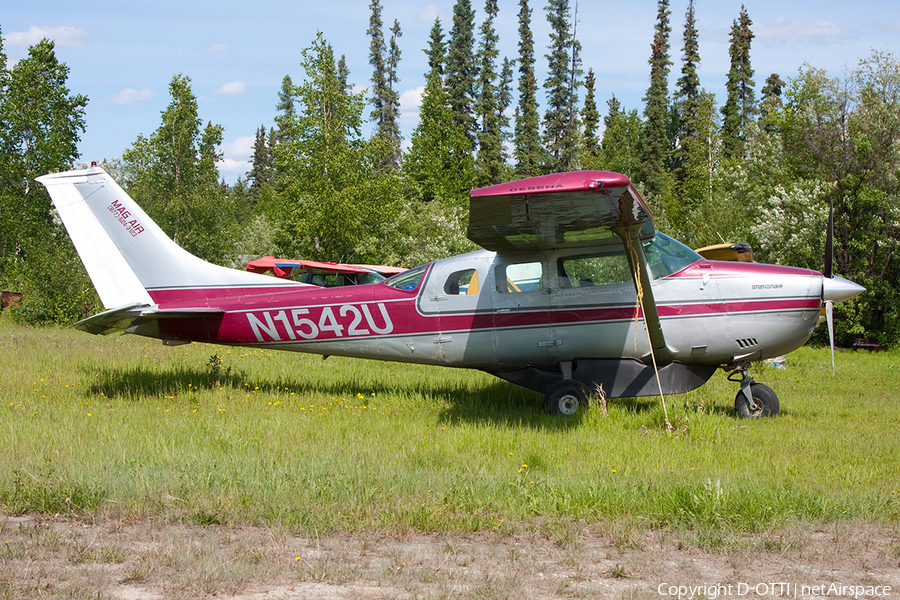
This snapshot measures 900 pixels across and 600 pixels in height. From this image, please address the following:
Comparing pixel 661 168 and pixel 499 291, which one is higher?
pixel 661 168

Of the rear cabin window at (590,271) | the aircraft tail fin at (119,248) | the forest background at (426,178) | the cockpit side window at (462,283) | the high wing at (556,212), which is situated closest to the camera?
the high wing at (556,212)

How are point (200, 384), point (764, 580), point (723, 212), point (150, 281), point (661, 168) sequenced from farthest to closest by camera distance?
point (661, 168), point (723, 212), point (200, 384), point (150, 281), point (764, 580)

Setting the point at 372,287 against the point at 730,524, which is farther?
the point at 372,287

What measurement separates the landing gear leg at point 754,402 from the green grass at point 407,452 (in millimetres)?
159

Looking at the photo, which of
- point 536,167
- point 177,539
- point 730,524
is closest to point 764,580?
point 730,524

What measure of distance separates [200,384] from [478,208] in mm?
5554

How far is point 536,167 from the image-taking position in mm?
61781

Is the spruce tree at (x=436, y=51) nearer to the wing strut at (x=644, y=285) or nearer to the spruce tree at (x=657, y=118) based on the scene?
the spruce tree at (x=657, y=118)

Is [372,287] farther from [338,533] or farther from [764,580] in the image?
[764,580]

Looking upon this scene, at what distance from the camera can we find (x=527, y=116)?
65.1 m

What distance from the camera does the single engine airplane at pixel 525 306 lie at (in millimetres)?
8469

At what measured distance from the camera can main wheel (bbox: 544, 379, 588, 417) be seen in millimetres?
8516

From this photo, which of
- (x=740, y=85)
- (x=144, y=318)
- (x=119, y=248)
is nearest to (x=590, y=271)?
(x=144, y=318)

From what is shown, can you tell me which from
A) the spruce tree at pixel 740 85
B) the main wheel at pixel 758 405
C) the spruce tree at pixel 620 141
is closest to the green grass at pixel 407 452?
the main wheel at pixel 758 405
